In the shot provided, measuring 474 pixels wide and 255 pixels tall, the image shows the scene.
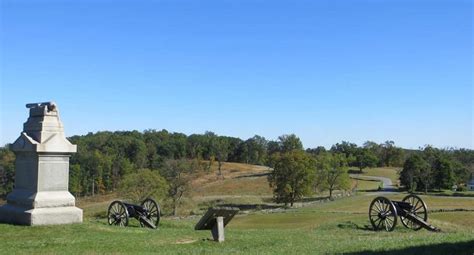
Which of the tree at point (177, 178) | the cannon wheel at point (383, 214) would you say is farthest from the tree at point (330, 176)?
the cannon wheel at point (383, 214)

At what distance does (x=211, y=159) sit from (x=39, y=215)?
403ft

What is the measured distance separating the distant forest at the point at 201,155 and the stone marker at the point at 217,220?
2543 inches

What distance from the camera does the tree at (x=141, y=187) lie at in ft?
194

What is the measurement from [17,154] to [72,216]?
105 inches

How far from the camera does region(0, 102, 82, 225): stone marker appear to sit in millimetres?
15453

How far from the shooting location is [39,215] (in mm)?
15055

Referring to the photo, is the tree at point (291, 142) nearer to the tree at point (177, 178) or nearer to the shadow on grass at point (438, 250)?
the tree at point (177, 178)

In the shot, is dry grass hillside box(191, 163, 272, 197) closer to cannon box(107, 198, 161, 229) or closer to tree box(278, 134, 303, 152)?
tree box(278, 134, 303, 152)

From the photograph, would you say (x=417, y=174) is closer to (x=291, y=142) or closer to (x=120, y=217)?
(x=291, y=142)

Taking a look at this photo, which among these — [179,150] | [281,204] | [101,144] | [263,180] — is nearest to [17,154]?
[281,204]

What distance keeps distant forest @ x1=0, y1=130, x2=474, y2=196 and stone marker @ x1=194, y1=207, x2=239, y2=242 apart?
212 ft

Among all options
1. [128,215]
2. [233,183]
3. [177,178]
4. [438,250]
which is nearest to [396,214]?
[128,215]

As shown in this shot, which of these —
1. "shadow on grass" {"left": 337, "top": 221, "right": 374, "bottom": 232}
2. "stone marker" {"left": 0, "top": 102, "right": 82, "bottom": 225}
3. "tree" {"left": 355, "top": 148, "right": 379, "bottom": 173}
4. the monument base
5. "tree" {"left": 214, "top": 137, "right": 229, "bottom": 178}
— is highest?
"tree" {"left": 214, "top": 137, "right": 229, "bottom": 178}

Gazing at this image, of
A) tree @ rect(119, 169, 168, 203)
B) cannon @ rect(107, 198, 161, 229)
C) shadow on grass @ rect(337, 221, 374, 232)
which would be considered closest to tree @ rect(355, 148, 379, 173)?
tree @ rect(119, 169, 168, 203)
